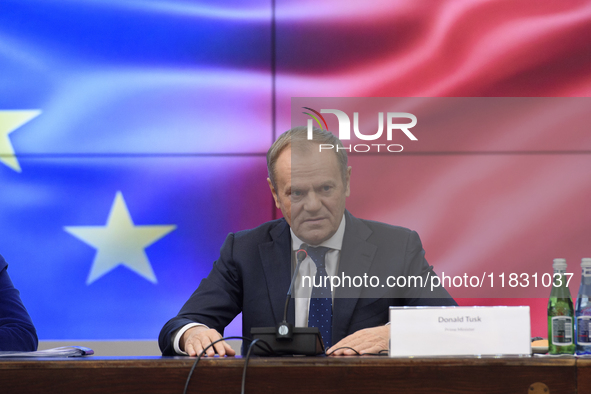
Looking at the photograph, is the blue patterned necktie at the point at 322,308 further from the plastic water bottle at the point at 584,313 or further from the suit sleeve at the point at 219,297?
the plastic water bottle at the point at 584,313

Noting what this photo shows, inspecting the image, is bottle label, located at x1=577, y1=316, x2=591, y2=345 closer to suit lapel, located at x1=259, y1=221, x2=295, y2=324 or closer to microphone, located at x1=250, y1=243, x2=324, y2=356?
microphone, located at x1=250, y1=243, x2=324, y2=356

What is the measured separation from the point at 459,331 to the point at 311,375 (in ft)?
0.92

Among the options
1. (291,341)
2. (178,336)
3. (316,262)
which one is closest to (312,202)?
(316,262)

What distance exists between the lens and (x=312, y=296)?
1.64 m

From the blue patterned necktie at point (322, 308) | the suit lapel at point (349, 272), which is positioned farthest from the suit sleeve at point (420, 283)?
the blue patterned necktie at point (322, 308)

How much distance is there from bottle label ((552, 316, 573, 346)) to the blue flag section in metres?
1.47

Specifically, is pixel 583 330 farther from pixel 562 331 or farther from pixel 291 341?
pixel 291 341

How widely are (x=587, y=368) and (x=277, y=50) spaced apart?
192 cm

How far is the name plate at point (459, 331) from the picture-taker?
1.00m

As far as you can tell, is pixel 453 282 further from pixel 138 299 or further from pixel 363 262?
pixel 138 299

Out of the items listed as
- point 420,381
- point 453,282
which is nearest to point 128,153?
point 453,282

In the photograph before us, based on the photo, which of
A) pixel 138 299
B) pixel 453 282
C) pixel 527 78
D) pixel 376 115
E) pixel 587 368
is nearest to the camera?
pixel 587 368

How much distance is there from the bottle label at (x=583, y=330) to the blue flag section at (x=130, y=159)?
1480 millimetres

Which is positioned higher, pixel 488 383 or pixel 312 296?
pixel 312 296
